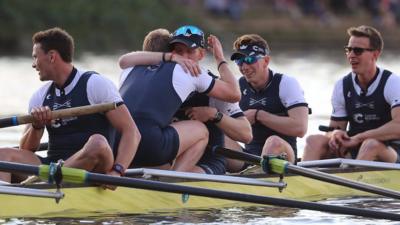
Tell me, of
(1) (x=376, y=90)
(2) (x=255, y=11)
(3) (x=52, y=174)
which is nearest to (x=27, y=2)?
(2) (x=255, y=11)

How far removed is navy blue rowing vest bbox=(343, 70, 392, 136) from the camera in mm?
12477

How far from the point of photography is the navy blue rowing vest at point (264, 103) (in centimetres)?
1230

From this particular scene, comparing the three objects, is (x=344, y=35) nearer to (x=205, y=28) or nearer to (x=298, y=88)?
(x=205, y=28)

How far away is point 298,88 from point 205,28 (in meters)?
30.2

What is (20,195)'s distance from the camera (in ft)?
32.5

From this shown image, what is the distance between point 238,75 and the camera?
31609mm

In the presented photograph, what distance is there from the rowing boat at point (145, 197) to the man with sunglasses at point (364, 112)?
294 millimetres

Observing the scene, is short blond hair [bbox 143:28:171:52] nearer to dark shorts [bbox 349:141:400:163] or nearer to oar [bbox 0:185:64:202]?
oar [bbox 0:185:64:202]

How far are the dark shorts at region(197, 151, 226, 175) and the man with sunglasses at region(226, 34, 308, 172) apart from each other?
465mm

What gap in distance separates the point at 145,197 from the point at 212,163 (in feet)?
3.08

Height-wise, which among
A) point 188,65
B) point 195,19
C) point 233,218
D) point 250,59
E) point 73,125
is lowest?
point 233,218

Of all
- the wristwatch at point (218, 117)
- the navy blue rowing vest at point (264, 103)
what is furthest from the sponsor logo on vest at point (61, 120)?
the navy blue rowing vest at point (264, 103)

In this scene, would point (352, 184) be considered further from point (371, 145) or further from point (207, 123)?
point (371, 145)

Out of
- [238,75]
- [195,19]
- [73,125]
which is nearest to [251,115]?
[73,125]
